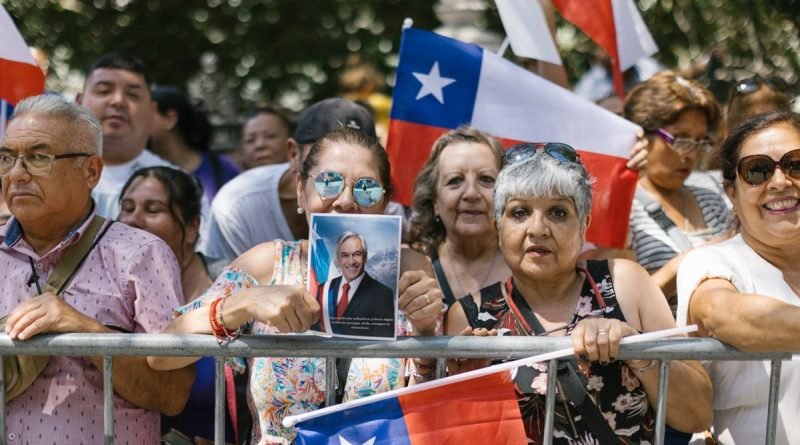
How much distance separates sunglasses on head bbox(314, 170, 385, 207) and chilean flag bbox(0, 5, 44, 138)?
5.72 feet

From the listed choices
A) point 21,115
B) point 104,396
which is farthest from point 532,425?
point 21,115

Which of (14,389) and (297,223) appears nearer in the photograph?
(14,389)

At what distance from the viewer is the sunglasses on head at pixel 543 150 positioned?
13.3 ft

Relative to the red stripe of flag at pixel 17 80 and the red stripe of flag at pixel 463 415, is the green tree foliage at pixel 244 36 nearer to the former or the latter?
the red stripe of flag at pixel 17 80

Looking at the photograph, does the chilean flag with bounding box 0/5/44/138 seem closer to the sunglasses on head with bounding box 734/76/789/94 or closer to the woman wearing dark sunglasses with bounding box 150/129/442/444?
the woman wearing dark sunglasses with bounding box 150/129/442/444

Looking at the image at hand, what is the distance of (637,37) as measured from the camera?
6297mm

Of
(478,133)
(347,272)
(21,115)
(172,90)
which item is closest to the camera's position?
(347,272)

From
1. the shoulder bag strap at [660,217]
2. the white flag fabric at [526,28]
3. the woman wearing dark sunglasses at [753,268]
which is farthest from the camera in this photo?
the white flag fabric at [526,28]

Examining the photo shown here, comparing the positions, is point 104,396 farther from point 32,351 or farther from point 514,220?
point 514,220

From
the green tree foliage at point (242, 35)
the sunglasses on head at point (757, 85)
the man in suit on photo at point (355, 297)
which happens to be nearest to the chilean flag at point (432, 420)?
the man in suit on photo at point (355, 297)

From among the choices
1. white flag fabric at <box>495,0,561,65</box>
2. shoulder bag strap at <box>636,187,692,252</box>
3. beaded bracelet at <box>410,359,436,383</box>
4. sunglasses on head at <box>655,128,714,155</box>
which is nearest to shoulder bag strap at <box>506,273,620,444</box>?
beaded bracelet at <box>410,359,436,383</box>

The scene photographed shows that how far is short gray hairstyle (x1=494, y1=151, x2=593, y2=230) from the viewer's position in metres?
3.96

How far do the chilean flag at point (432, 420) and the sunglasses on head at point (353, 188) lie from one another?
76 cm

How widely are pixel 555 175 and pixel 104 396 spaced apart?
1.61 metres
